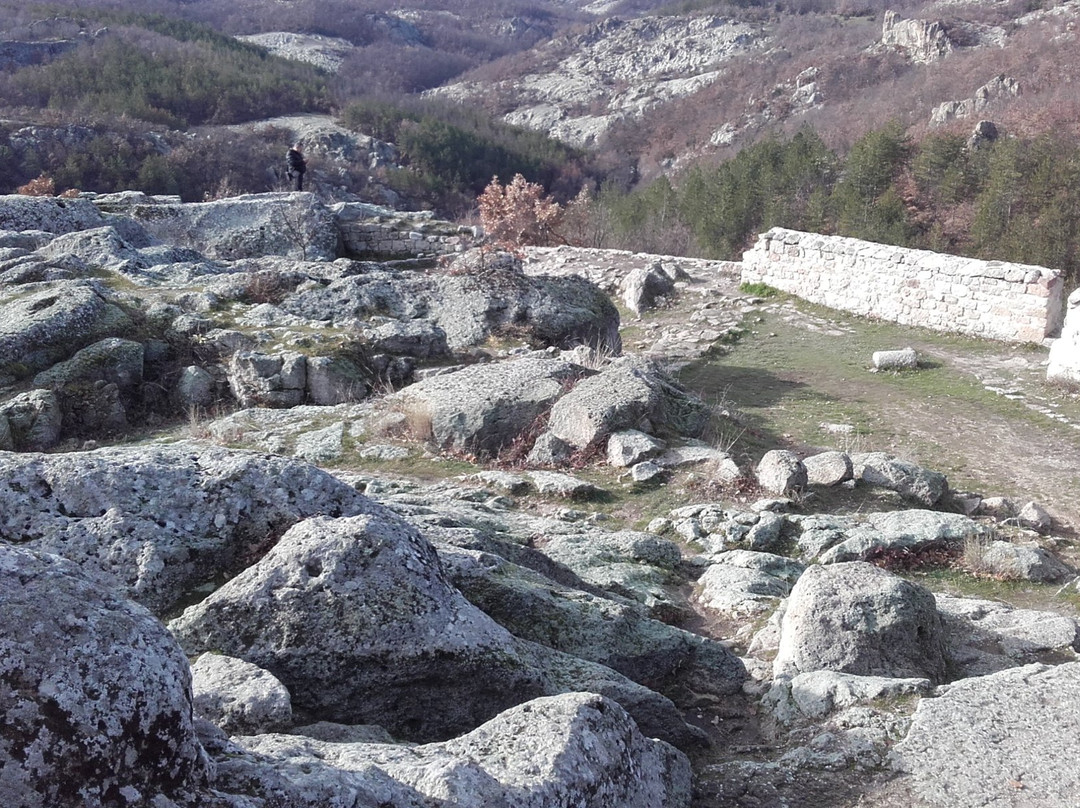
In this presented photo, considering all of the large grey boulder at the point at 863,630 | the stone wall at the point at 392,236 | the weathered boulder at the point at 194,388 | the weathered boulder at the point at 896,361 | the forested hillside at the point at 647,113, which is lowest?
the weathered boulder at the point at 896,361

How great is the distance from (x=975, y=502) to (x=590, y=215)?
3078cm

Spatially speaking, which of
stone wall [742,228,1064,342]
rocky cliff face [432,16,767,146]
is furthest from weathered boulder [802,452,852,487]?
rocky cliff face [432,16,767,146]

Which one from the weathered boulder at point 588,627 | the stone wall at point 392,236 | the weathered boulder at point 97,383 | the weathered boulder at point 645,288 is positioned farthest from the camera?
the stone wall at point 392,236

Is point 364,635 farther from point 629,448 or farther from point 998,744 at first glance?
point 629,448

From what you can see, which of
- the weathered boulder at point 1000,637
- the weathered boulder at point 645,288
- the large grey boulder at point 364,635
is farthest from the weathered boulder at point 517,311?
the large grey boulder at point 364,635

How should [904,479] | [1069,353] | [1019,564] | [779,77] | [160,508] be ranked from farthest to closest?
[779,77] → [1069,353] → [904,479] → [1019,564] → [160,508]

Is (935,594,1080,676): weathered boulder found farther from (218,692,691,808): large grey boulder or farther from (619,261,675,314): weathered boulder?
(619,261,675,314): weathered boulder

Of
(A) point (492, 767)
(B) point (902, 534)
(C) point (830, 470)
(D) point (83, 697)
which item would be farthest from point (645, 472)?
(D) point (83, 697)

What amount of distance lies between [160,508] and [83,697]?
172cm

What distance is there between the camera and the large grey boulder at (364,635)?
2.72 metres

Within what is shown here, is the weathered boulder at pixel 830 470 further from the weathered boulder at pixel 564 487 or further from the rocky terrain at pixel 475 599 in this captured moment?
the weathered boulder at pixel 564 487

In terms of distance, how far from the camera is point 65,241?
40.1 ft

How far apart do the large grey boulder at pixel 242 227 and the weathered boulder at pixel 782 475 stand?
11.8 meters

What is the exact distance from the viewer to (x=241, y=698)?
247 cm
